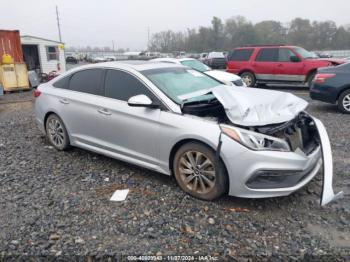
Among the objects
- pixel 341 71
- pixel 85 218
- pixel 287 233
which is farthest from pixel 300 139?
pixel 341 71

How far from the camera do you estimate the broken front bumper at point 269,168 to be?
3.04 m

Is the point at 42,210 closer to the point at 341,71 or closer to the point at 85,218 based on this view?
the point at 85,218

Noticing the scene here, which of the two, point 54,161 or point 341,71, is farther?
point 341,71

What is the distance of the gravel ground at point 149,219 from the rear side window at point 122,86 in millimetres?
1079

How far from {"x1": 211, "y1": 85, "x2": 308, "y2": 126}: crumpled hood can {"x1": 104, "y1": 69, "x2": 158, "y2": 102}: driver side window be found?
Result: 3.02 feet

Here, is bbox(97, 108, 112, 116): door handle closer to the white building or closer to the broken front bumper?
the broken front bumper

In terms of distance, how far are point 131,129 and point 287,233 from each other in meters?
2.14

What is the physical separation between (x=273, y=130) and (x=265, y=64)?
978 centimetres

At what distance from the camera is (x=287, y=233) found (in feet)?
9.54

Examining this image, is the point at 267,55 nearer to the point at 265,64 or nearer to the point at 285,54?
the point at 265,64

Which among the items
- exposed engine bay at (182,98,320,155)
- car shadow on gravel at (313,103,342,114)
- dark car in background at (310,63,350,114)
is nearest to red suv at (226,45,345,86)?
car shadow on gravel at (313,103,342,114)

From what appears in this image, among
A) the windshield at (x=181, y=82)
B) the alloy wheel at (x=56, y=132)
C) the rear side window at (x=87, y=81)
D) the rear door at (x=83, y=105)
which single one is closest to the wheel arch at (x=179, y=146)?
the windshield at (x=181, y=82)

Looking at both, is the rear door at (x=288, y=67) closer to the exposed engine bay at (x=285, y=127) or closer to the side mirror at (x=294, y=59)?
the side mirror at (x=294, y=59)

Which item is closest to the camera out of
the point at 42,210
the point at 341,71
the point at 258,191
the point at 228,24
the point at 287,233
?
the point at 287,233
